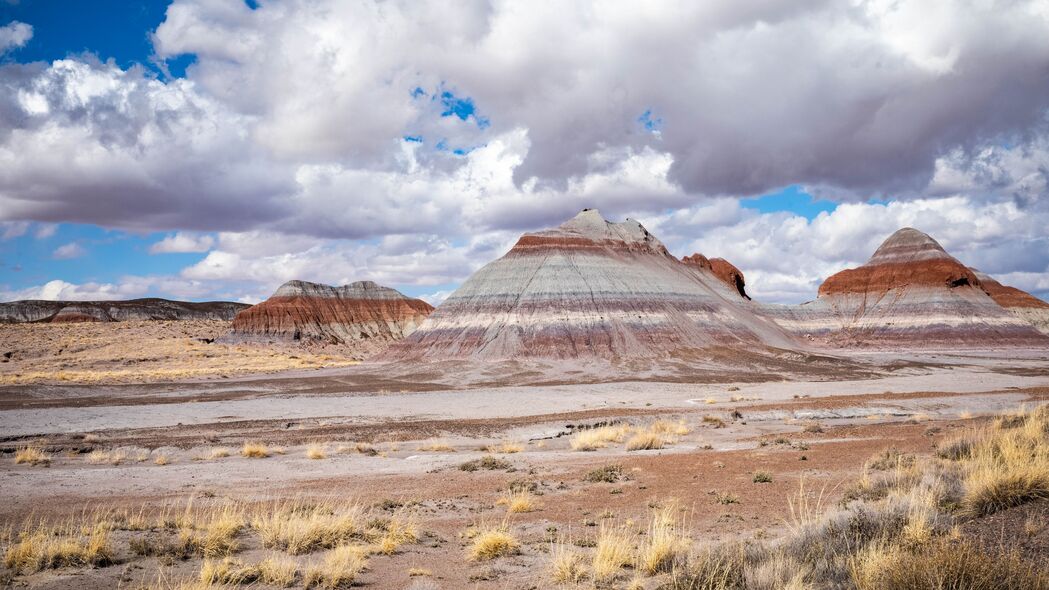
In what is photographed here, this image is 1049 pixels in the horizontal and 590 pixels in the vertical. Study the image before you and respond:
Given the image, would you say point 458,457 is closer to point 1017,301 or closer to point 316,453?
point 316,453

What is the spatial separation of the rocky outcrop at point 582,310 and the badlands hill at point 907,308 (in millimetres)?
19207

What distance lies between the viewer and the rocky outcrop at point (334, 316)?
121 metres

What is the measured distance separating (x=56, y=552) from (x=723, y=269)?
12452cm

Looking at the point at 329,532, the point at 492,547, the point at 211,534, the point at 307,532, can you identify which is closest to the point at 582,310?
the point at 329,532

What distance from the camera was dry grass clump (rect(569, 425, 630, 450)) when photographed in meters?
21.8

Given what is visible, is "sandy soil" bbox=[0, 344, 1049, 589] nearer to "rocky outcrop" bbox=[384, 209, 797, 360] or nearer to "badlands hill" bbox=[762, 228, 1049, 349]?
"rocky outcrop" bbox=[384, 209, 797, 360]

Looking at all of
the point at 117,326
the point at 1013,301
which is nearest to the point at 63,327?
the point at 117,326

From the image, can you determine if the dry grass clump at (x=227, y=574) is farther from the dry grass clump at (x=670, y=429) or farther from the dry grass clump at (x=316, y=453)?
the dry grass clump at (x=670, y=429)

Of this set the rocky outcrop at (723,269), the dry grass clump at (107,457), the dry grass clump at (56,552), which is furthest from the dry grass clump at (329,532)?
the rocky outcrop at (723,269)

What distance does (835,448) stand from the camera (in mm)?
18453

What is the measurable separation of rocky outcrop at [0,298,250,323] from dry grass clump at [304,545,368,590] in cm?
18014

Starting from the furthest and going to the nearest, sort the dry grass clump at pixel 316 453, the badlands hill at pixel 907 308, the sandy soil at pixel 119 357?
the badlands hill at pixel 907 308 < the sandy soil at pixel 119 357 < the dry grass clump at pixel 316 453

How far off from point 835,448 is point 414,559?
1407cm

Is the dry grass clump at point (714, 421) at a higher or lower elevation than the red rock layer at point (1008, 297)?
lower
